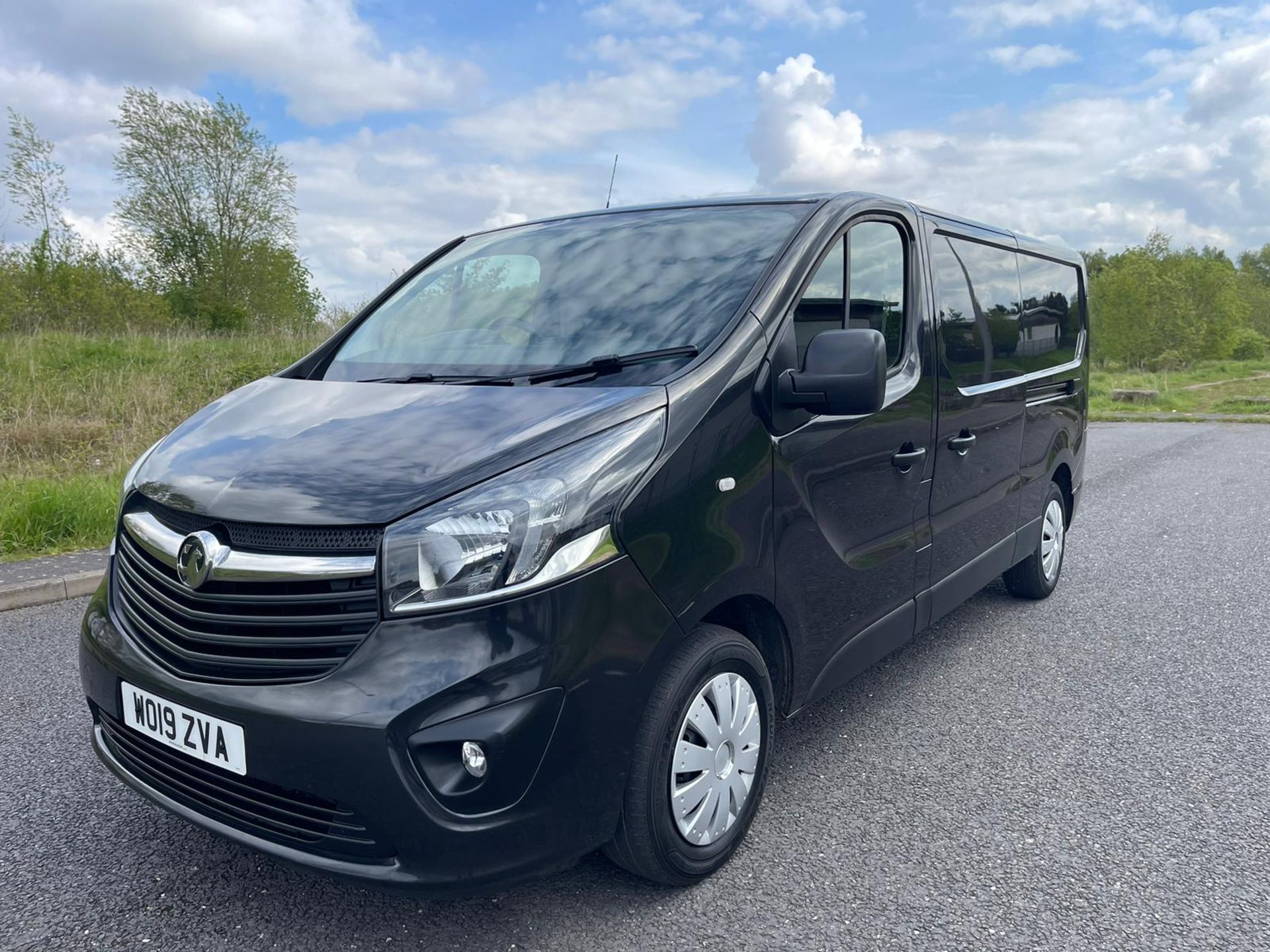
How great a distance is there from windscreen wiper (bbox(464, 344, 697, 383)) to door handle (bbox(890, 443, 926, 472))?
3.19 ft

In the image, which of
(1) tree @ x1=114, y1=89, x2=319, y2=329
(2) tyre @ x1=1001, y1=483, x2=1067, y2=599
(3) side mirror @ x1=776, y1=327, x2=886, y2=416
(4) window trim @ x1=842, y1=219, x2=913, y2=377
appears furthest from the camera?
(1) tree @ x1=114, y1=89, x2=319, y2=329

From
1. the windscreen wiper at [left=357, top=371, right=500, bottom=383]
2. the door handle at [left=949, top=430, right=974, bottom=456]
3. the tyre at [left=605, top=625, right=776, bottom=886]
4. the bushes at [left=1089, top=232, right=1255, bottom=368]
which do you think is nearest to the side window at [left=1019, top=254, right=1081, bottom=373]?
the door handle at [left=949, top=430, right=974, bottom=456]

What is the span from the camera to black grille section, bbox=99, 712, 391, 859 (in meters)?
1.90

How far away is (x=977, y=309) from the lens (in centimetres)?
388

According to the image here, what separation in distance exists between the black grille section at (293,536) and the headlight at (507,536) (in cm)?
5

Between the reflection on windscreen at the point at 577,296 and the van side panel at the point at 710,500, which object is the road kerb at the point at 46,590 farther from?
the van side panel at the point at 710,500

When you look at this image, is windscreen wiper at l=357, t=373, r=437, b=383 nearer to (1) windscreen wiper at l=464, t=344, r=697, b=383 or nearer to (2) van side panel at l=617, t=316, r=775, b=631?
(1) windscreen wiper at l=464, t=344, r=697, b=383

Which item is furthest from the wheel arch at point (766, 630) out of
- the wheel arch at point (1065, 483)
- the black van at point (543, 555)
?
the wheel arch at point (1065, 483)

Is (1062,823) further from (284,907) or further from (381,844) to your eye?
(284,907)

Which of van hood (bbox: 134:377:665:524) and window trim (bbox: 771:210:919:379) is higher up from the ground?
window trim (bbox: 771:210:919:379)

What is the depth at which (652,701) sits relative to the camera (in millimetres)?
2127

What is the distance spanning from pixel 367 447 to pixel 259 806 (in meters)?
0.82

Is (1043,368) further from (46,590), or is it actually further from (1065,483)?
(46,590)

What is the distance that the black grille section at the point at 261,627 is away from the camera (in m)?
1.91
